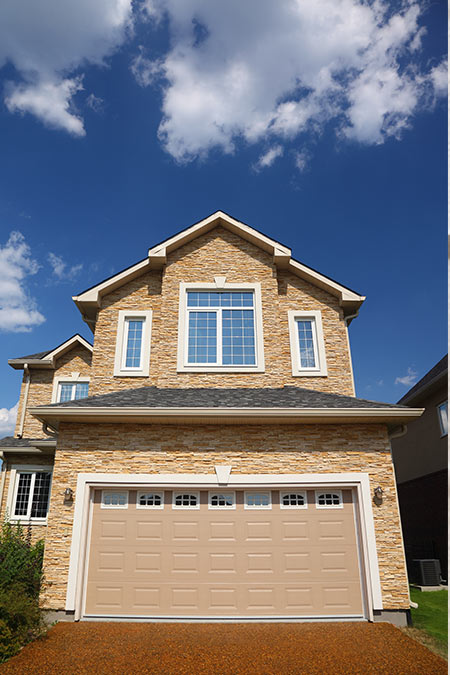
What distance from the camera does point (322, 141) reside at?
1432 cm

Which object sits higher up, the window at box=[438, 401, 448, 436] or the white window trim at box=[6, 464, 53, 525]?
the window at box=[438, 401, 448, 436]

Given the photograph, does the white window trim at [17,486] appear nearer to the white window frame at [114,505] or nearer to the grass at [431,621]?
the white window frame at [114,505]

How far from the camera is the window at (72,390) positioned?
18.8 metres

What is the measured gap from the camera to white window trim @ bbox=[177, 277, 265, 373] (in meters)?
12.1

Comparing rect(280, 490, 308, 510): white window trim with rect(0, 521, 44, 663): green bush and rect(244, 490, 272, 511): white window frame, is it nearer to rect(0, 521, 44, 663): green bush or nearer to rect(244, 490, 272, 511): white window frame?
rect(244, 490, 272, 511): white window frame

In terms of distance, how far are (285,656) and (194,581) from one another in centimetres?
285

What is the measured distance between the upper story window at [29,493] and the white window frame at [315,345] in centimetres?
1029

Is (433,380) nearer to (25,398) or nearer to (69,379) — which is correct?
(69,379)

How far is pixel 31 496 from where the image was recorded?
15688mm

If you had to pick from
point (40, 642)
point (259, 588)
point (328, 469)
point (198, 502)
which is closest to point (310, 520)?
point (328, 469)

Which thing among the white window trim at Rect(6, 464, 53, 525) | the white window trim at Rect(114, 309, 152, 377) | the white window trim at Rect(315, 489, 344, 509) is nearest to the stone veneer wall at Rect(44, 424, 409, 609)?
the white window trim at Rect(315, 489, 344, 509)

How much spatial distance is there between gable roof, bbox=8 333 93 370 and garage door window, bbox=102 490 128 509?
1031 cm

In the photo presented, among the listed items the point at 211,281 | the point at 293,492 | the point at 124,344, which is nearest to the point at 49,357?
the point at 124,344

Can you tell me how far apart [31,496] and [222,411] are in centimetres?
1037
